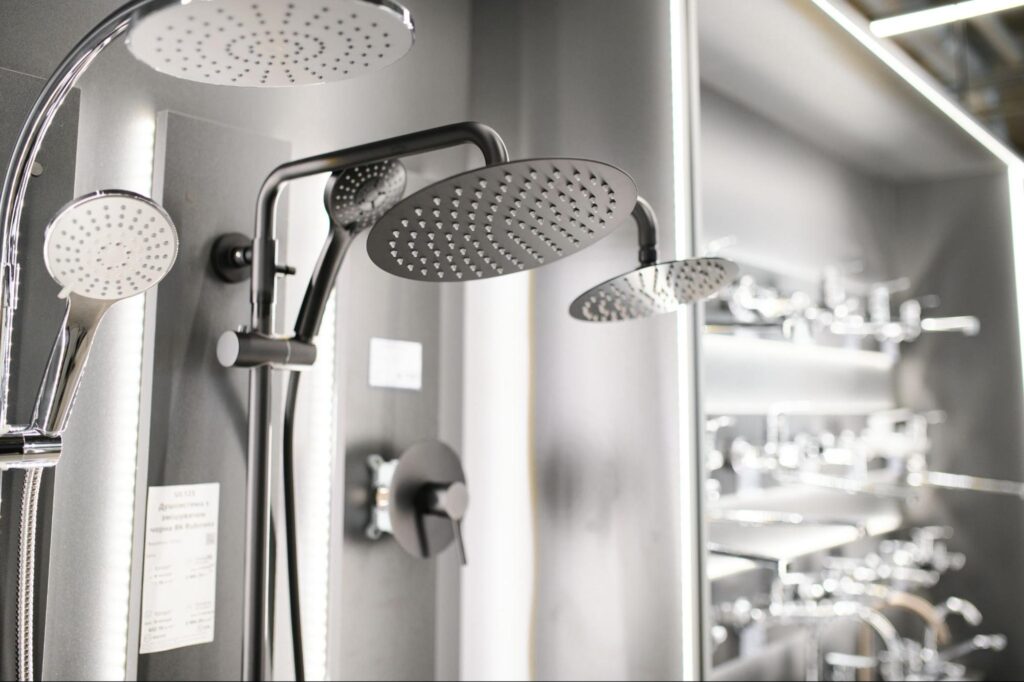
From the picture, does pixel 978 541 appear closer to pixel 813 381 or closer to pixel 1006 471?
pixel 1006 471

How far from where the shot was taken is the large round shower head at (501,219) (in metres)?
0.48

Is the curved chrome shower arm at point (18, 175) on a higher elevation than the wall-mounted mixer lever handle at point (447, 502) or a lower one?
higher

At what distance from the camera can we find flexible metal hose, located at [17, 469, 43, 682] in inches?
22.2

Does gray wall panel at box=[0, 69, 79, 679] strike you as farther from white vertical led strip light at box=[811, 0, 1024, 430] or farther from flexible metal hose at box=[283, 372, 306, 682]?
white vertical led strip light at box=[811, 0, 1024, 430]

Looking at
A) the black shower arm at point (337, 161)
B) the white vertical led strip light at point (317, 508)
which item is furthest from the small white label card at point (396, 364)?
the black shower arm at point (337, 161)

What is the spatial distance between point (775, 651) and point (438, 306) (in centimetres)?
104

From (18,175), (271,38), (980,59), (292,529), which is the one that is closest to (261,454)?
(292,529)

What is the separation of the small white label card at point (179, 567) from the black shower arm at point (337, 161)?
22cm

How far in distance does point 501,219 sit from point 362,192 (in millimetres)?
267

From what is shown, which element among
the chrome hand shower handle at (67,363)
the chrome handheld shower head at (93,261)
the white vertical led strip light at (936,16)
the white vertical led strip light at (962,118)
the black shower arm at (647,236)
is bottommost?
the chrome hand shower handle at (67,363)

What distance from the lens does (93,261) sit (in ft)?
1.70

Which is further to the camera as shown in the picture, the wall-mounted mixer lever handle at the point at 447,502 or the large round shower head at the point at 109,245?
the wall-mounted mixer lever handle at the point at 447,502

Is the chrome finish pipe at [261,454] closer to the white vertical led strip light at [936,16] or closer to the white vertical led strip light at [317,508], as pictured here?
the white vertical led strip light at [317,508]

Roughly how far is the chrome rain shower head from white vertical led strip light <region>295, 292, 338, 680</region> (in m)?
0.40
